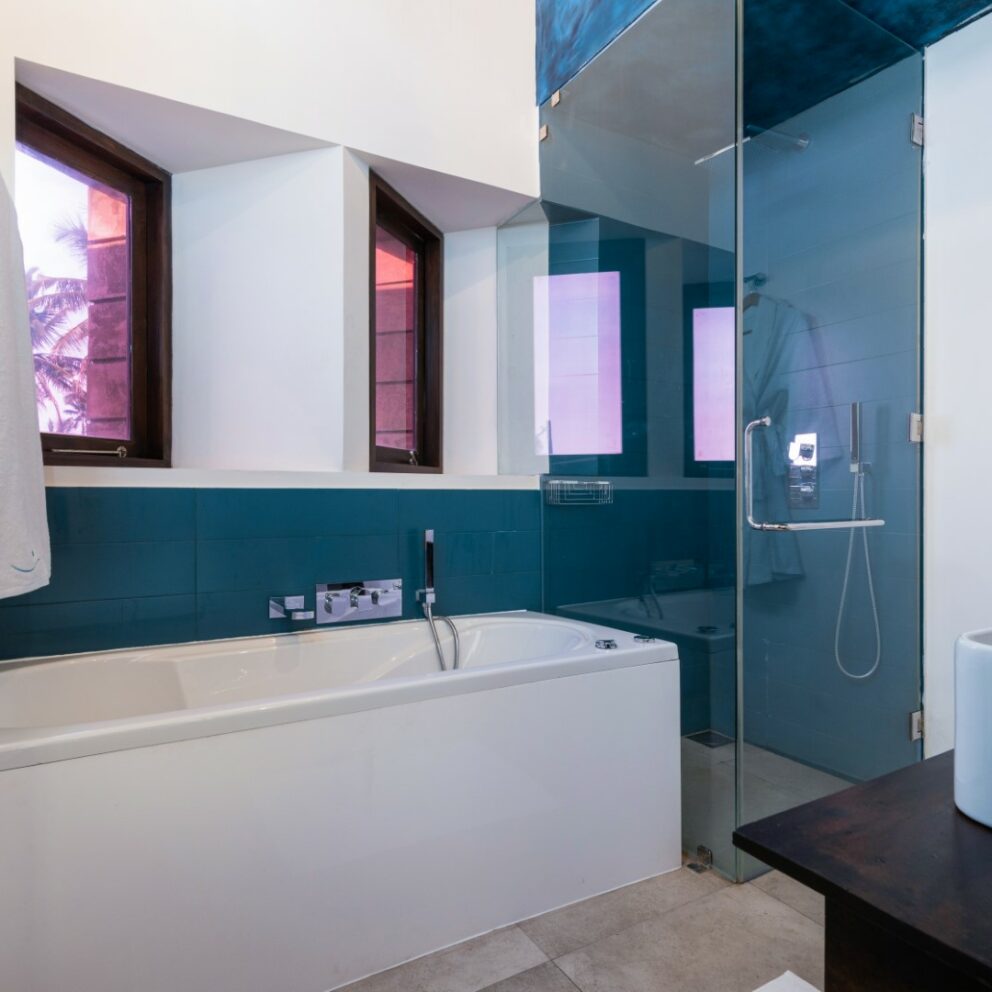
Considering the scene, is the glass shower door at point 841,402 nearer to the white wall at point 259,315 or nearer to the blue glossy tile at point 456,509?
the blue glossy tile at point 456,509

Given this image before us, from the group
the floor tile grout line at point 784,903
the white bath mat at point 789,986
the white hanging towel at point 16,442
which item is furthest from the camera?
the floor tile grout line at point 784,903

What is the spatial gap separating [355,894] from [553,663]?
735mm

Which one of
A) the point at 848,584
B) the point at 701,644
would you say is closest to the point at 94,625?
the point at 701,644

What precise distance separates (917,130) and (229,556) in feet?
8.78

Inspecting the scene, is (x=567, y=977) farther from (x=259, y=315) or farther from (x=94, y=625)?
(x=259, y=315)

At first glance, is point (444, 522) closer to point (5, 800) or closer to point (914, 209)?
point (5, 800)

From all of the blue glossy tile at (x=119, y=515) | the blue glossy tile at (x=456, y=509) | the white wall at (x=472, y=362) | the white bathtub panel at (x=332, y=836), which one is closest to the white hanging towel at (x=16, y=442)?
the blue glossy tile at (x=119, y=515)

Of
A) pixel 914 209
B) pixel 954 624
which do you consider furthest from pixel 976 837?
pixel 914 209

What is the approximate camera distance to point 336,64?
238 centimetres

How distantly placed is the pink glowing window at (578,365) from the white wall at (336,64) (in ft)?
1.54

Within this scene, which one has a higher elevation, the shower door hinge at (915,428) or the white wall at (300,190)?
the white wall at (300,190)

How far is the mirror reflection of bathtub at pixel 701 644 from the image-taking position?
6.89 ft

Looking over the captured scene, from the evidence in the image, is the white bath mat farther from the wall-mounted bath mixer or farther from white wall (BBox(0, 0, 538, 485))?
white wall (BBox(0, 0, 538, 485))

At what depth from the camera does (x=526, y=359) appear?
3.00 meters
